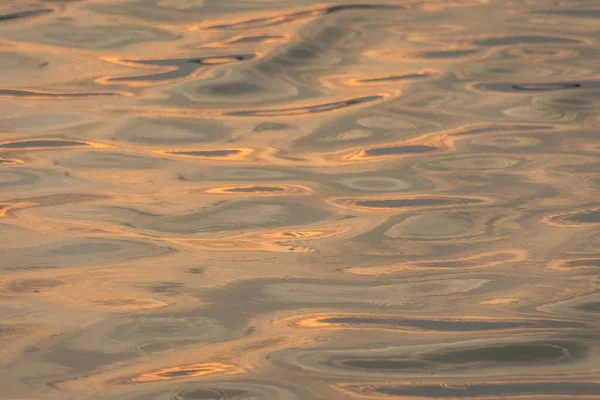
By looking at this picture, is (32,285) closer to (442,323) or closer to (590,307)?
(442,323)

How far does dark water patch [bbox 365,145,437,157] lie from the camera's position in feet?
7.98

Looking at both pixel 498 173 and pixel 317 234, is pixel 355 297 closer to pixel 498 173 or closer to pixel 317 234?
pixel 317 234

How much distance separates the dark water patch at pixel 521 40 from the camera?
2996 millimetres

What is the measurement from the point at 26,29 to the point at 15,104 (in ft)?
1.62

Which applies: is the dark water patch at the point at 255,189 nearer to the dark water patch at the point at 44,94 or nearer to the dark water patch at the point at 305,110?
the dark water patch at the point at 305,110

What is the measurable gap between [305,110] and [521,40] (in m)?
0.87

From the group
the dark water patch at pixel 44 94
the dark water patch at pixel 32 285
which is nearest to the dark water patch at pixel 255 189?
the dark water patch at pixel 32 285

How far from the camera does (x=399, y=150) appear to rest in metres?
2.45

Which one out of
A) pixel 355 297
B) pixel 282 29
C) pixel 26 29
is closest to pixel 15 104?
pixel 26 29

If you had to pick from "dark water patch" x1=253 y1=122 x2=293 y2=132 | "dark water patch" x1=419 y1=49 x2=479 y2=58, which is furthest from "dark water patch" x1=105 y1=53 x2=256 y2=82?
"dark water patch" x1=419 y1=49 x2=479 y2=58

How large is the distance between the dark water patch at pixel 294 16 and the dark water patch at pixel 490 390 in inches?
73.9

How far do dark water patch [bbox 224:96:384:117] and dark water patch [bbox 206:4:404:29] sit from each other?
54cm

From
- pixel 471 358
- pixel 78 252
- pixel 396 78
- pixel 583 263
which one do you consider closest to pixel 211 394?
pixel 471 358

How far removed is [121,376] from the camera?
1.48m
